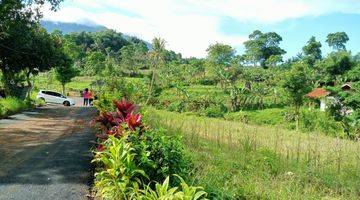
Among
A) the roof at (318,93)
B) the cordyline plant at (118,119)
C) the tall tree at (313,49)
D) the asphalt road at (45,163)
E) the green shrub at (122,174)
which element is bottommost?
the asphalt road at (45,163)

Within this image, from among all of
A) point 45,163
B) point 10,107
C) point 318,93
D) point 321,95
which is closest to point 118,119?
point 45,163

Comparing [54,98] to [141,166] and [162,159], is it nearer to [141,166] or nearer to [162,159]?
[141,166]

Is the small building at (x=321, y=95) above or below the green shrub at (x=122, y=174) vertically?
above

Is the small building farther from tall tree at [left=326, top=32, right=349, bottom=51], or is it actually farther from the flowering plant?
tall tree at [left=326, top=32, right=349, bottom=51]

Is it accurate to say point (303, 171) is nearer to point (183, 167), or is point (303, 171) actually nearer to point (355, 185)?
point (355, 185)

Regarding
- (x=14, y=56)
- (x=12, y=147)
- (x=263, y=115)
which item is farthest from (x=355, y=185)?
(x=263, y=115)

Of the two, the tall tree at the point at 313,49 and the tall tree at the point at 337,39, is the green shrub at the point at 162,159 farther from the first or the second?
the tall tree at the point at 337,39

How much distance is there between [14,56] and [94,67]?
53.9 metres

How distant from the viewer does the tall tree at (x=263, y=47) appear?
123000 mm

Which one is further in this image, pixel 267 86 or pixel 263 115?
pixel 267 86

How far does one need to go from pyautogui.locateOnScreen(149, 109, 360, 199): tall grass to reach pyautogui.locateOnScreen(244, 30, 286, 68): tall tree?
10803 centimetres

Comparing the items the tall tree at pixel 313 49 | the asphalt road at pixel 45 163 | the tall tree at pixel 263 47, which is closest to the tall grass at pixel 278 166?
the asphalt road at pixel 45 163

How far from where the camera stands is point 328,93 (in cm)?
5044

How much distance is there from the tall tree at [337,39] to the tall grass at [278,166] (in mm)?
120842
